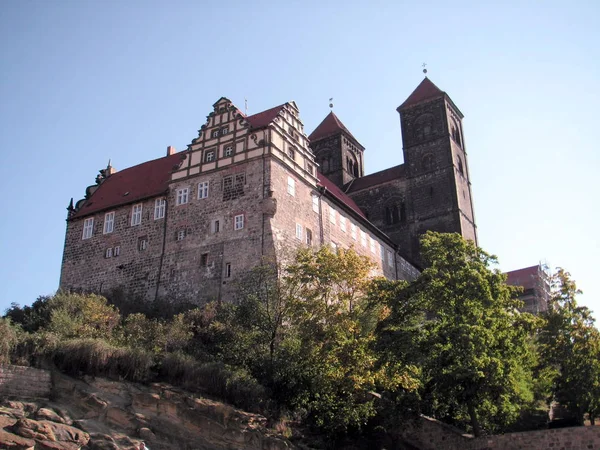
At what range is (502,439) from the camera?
24.4 metres

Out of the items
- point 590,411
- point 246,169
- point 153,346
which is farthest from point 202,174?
point 590,411

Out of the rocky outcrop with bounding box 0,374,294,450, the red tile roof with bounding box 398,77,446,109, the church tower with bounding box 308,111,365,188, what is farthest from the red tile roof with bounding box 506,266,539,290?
the rocky outcrop with bounding box 0,374,294,450

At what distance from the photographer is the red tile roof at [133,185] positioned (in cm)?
3991

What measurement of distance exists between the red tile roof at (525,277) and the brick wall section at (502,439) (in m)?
39.5

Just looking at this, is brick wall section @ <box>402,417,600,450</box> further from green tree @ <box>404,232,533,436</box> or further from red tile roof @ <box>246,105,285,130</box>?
red tile roof @ <box>246,105,285,130</box>

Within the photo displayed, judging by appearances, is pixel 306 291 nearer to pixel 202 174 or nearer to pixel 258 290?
pixel 258 290

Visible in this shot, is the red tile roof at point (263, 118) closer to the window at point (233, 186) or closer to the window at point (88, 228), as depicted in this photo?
the window at point (233, 186)

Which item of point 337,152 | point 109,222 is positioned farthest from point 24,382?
point 337,152

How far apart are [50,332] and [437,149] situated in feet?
131

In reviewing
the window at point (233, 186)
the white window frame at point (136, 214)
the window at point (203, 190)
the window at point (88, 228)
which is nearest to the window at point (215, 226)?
the window at point (233, 186)

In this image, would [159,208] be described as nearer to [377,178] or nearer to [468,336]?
[468,336]

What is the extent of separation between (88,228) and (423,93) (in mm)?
33723

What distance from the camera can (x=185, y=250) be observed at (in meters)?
36.1

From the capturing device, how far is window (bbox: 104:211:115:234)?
39.8 metres
